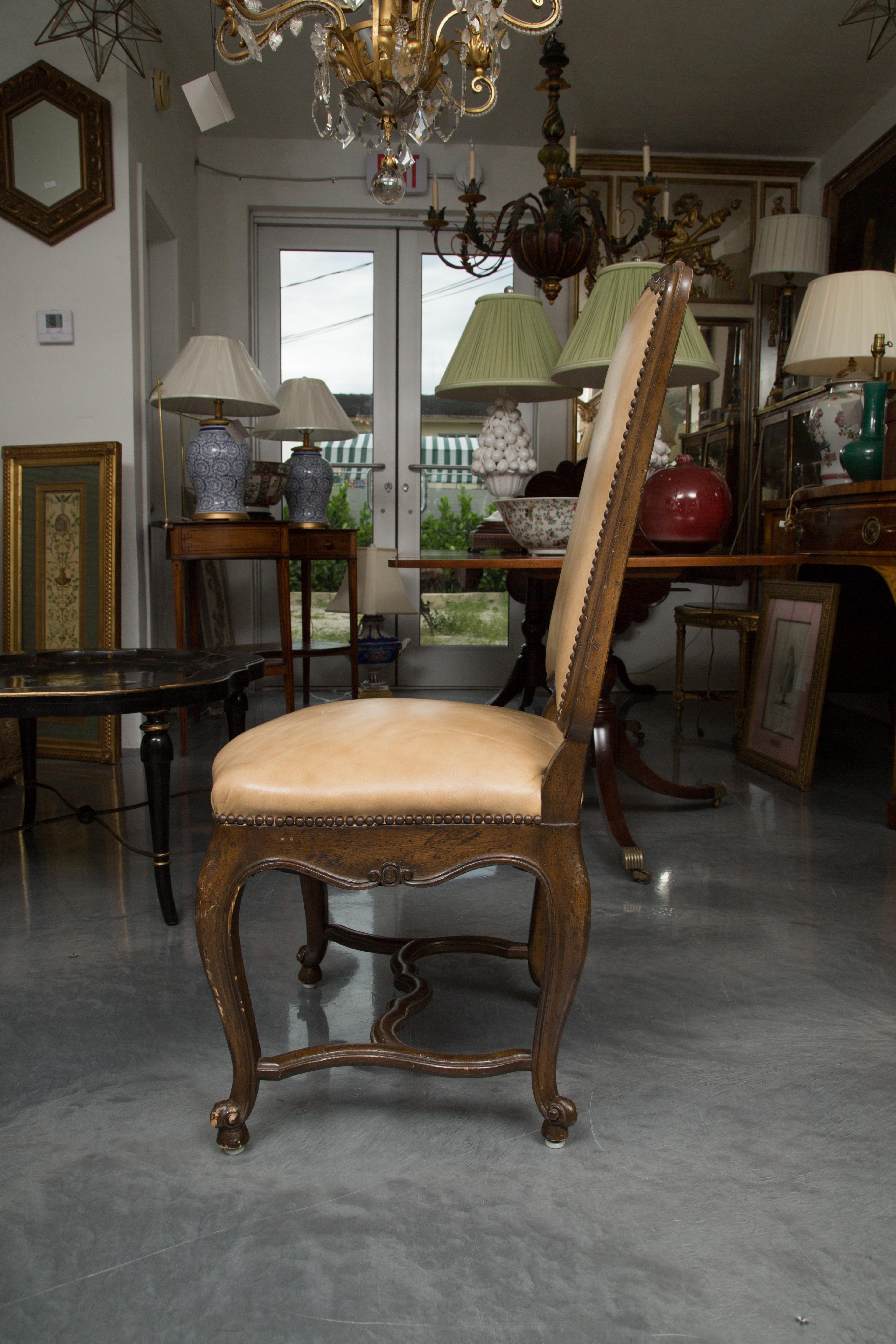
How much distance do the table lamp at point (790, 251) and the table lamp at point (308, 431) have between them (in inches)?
91.8

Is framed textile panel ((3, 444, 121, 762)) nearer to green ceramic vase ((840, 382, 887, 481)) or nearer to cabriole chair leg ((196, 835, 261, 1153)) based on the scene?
cabriole chair leg ((196, 835, 261, 1153))

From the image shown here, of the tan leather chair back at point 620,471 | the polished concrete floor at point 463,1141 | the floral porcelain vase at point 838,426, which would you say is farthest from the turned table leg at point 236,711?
the floral porcelain vase at point 838,426

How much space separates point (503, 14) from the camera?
229 centimetres

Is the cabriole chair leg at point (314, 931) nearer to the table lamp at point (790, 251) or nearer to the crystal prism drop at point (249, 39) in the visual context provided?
the crystal prism drop at point (249, 39)

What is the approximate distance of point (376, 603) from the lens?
4.41 m

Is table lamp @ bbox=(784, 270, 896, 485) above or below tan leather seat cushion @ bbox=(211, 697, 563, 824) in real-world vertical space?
above

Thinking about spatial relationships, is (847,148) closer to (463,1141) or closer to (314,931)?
(314,931)

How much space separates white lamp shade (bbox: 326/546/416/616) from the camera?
174 inches

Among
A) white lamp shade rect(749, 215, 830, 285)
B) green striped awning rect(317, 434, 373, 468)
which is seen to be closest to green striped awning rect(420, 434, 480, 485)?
green striped awning rect(317, 434, 373, 468)

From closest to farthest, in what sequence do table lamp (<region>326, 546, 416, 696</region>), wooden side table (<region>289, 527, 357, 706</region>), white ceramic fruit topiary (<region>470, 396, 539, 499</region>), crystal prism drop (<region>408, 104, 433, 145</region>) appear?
crystal prism drop (<region>408, 104, 433, 145</region>) → white ceramic fruit topiary (<region>470, 396, 539, 499</region>) → wooden side table (<region>289, 527, 357, 706</region>) → table lamp (<region>326, 546, 416, 696</region>)

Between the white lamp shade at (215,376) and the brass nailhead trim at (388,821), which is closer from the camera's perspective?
the brass nailhead trim at (388,821)

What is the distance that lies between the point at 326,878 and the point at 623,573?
496 millimetres

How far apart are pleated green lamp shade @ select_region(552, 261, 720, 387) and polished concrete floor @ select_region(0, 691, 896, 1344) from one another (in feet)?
4.11

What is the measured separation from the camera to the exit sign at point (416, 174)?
480 cm
